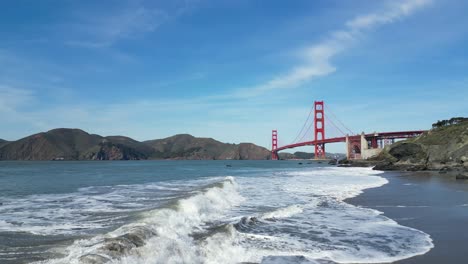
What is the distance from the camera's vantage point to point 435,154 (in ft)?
132

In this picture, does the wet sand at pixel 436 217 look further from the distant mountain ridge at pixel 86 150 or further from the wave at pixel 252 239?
the distant mountain ridge at pixel 86 150

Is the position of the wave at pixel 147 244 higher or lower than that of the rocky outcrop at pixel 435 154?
lower

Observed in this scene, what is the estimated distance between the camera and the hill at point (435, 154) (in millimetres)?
36719

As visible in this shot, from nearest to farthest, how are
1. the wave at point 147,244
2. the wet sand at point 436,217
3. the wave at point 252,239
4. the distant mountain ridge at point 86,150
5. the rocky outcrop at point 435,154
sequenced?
the wave at point 147,244, the wave at point 252,239, the wet sand at point 436,217, the rocky outcrop at point 435,154, the distant mountain ridge at point 86,150

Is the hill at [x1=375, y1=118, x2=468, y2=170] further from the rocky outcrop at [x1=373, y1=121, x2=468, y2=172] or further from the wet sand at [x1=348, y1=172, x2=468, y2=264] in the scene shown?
the wet sand at [x1=348, y1=172, x2=468, y2=264]

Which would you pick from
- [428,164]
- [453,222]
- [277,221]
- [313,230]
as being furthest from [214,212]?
[428,164]

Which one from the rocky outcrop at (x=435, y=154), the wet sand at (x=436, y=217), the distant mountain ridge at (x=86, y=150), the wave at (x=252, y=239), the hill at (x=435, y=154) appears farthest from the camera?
the distant mountain ridge at (x=86, y=150)

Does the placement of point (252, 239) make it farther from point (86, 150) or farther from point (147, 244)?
point (86, 150)

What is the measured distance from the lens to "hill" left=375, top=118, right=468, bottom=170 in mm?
36719

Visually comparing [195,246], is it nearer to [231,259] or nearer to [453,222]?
[231,259]

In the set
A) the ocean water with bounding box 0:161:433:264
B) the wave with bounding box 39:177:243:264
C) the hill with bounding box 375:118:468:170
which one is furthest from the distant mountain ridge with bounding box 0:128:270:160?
the wave with bounding box 39:177:243:264

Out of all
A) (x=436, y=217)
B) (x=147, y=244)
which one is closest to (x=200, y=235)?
(x=147, y=244)

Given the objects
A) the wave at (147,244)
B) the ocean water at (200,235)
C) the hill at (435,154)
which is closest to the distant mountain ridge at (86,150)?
the hill at (435,154)

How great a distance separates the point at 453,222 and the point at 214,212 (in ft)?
20.6
